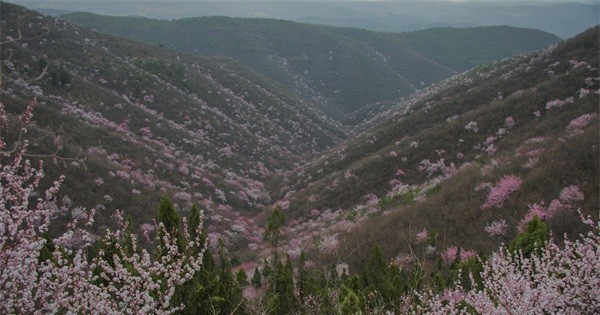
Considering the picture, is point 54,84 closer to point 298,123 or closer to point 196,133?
point 196,133

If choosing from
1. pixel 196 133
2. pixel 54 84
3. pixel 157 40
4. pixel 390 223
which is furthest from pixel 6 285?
pixel 157 40

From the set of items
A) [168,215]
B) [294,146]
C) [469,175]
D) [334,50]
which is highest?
[334,50]

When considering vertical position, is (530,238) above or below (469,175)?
above

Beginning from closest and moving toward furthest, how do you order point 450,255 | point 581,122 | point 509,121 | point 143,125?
point 450,255
point 581,122
point 509,121
point 143,125

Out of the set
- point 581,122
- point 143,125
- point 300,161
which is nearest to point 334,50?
point 300,161

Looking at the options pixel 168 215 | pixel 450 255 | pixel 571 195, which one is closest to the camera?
pixel 168 215

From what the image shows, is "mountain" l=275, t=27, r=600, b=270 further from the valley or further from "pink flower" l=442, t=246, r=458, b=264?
"pink flower" l=442, t=246, r=458, b=264

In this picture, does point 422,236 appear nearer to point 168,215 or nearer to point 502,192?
point 502,192
